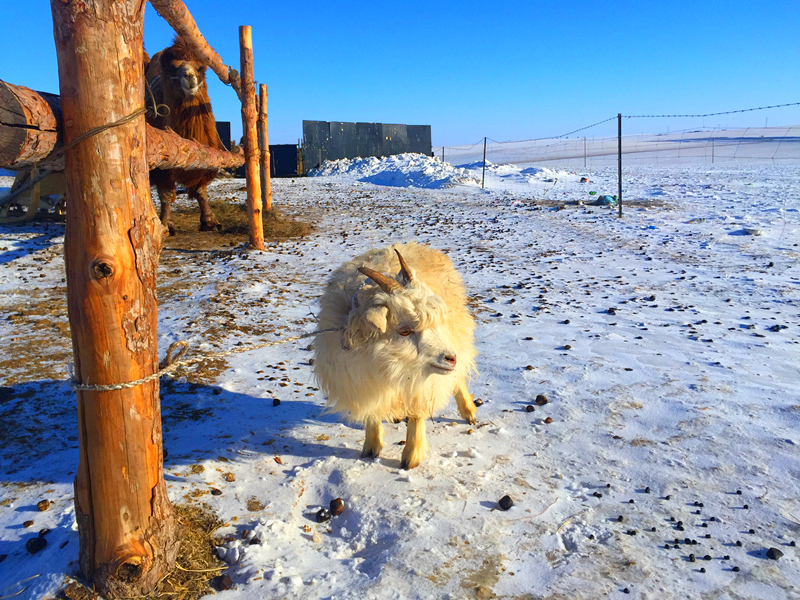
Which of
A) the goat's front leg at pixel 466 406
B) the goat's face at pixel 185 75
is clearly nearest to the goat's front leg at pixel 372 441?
the goat's front leg at pixel 466 406

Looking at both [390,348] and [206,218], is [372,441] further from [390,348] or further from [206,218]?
[206,218]

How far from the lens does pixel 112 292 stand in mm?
2398

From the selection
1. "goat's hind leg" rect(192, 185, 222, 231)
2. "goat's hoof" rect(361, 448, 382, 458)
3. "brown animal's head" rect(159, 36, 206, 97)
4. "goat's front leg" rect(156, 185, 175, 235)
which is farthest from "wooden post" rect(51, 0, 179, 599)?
"goat's hind leg" rect(192, 185, 222, 231)

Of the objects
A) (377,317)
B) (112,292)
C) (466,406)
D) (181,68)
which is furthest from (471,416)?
(181,68)

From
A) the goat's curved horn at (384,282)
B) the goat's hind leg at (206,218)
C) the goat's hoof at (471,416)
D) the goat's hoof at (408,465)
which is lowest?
the goat's hoof at (408,465)

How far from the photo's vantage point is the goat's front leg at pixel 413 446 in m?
3.77

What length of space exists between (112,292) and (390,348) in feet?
5.21

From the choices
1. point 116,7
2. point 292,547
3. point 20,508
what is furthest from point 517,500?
point 116,7

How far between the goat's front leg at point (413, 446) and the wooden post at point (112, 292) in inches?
62.5

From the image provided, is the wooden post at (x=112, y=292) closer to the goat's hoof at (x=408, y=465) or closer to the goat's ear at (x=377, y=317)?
the goat's ear at (x=377, y=317)

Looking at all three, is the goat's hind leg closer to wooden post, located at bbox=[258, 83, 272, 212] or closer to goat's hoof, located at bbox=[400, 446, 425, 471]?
wooden post, located at bbox=[258, 83, 272, 212]

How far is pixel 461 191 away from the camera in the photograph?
1814 cm

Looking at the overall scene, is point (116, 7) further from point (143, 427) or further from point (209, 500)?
point (209, 500)

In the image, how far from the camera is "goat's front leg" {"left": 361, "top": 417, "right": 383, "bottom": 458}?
→ 391 centimetres
